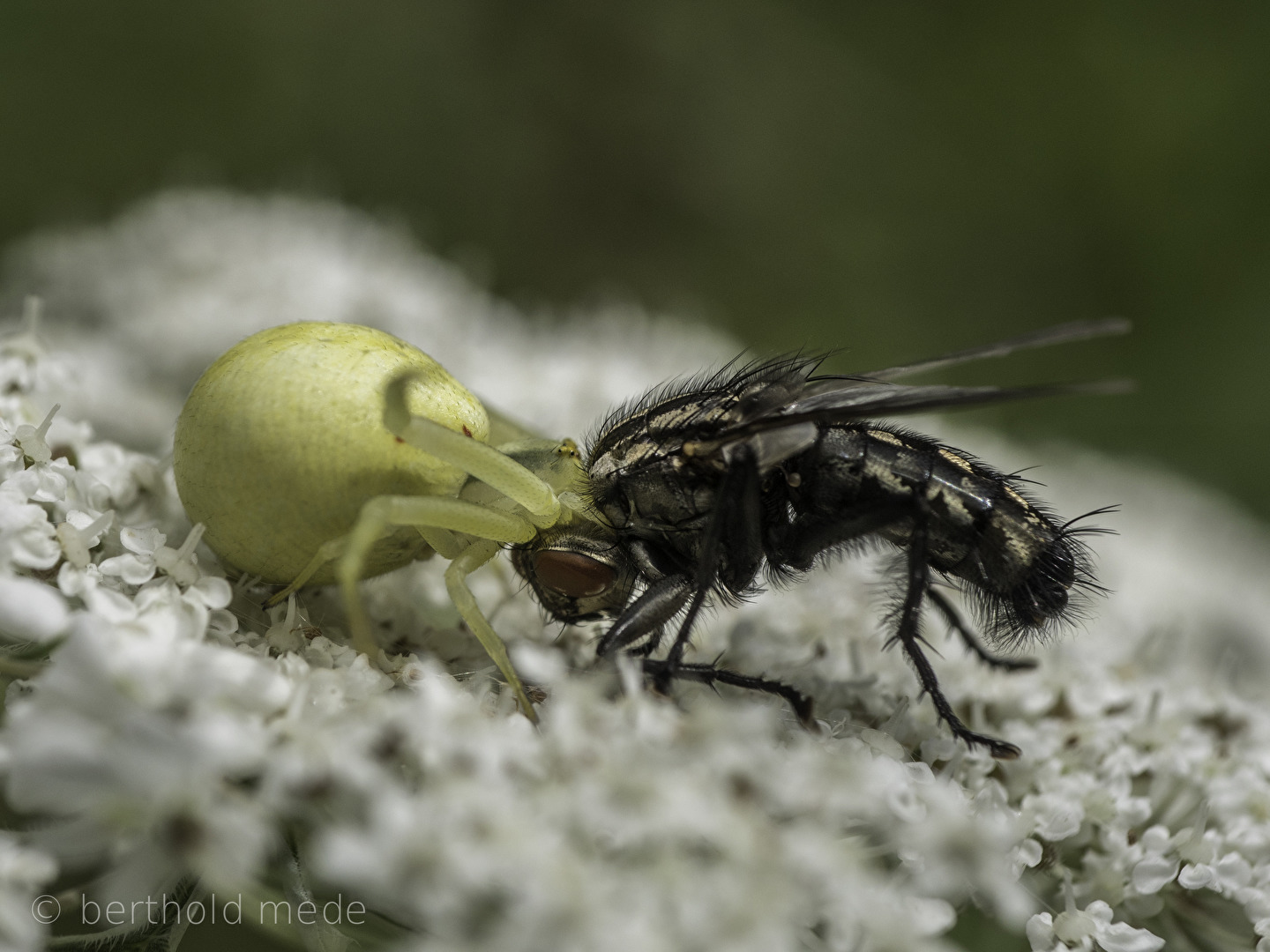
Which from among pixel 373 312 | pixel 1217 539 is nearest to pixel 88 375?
pixel 373 312

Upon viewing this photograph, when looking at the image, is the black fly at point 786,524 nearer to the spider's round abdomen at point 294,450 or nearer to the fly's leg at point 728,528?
the fly's leg at point 728,528

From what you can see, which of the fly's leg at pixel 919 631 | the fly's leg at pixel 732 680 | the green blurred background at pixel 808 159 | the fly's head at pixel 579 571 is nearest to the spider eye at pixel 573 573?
the fly's head at pixel 579 571

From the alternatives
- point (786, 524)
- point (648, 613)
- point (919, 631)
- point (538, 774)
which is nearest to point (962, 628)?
point (919, 631)

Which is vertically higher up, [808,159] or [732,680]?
[808,159]

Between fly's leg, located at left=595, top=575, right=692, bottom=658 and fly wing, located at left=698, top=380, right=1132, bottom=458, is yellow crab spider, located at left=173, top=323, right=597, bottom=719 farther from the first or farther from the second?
fly wing, located at left=698, top=380, right=1132, bottom=458

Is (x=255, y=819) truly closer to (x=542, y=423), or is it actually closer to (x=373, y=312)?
(x=542, y=423)

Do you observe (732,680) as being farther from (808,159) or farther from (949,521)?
(808,159)
